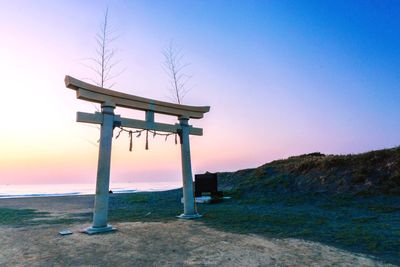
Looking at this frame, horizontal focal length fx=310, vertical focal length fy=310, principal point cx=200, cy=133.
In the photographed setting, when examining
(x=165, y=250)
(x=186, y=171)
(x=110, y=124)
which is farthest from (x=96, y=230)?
(x=186, y=171)

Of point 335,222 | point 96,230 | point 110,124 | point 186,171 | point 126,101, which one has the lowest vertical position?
point 335,222

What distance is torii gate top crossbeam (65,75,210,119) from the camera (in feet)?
26.1

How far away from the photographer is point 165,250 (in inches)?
236

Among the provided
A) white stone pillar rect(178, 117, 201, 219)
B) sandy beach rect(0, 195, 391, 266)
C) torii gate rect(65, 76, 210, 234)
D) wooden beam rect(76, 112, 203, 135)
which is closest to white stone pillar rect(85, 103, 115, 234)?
torii gate rect(65, 76, 210, 234)

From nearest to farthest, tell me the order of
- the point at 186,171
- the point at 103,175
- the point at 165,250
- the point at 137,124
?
the point at 165,250, the point at 103,175, the point at 137,124, the point at 186,171

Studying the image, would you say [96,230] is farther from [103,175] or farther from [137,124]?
[137,124]

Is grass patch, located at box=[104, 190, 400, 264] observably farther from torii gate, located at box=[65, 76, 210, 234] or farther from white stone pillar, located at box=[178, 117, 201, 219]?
torii gate, located at box=[65, 76, 210, 234]

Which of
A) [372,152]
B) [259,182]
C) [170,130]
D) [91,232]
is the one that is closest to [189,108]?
[170,130]

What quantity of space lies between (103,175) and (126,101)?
226 centimetres

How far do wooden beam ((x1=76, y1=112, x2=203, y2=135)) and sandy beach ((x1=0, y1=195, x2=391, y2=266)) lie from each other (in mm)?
2887

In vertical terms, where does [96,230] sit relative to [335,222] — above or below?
above

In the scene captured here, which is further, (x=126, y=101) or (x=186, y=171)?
(x=186, y=171)

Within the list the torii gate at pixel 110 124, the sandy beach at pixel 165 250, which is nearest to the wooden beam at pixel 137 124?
the torii gate at pixel 110 124

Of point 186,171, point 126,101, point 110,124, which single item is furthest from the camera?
point 186,171
